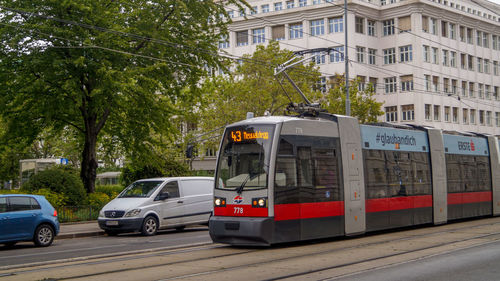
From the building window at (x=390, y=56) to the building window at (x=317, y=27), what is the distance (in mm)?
7419

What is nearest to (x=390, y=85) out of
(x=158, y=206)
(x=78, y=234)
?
(x=158, y=206)

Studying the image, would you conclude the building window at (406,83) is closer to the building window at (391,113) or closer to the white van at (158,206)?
the building window at (391,113)

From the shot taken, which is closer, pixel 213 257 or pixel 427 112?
pixel 213 257

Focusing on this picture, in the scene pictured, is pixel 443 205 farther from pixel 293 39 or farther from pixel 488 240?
pixel 293 39

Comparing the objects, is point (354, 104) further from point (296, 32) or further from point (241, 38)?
point (241, 38)

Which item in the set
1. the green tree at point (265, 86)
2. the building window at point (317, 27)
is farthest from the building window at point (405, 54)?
the green tree at point (265, 86)

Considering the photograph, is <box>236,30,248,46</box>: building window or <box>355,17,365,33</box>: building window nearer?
<box>355,17,365,33</box>: building window

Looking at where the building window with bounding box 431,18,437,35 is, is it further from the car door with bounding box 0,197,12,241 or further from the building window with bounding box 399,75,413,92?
the car door with bounding box 0,197,12,241

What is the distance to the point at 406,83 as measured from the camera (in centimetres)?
6812

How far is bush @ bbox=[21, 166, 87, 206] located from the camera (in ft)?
81.9

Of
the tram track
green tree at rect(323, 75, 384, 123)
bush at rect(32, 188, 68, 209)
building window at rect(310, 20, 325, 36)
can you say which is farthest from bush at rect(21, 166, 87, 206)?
building window at rect(310, 20, 325, 36)

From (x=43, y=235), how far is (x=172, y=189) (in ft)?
15.6

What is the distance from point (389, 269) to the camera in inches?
409

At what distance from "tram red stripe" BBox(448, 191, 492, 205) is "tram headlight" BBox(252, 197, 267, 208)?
902 cm
